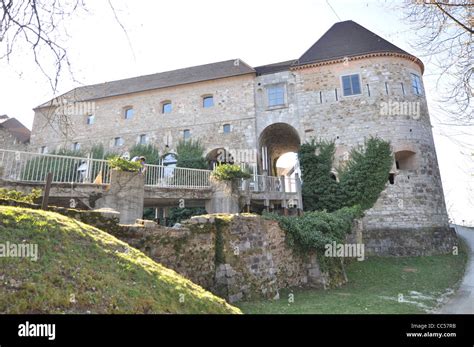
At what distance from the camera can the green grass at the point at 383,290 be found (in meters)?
7.56

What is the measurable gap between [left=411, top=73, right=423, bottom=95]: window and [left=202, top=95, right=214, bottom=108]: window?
15475 mm

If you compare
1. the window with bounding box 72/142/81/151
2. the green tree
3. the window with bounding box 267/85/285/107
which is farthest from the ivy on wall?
the window with bounding box 72/142/81/151

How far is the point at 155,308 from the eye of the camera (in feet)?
11.9

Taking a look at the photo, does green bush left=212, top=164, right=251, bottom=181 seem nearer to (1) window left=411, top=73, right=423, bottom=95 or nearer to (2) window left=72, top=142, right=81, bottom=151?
(1) window left=411, top=73, right=423, bottom=95

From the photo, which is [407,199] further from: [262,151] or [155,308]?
[155,308]

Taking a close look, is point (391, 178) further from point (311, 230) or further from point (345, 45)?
point (345, 45)

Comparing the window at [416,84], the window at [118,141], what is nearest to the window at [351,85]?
the window at [416,84]

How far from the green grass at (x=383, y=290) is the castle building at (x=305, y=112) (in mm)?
3038

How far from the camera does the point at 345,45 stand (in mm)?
21703

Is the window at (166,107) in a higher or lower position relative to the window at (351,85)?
higher

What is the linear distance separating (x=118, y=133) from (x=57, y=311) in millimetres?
24406
